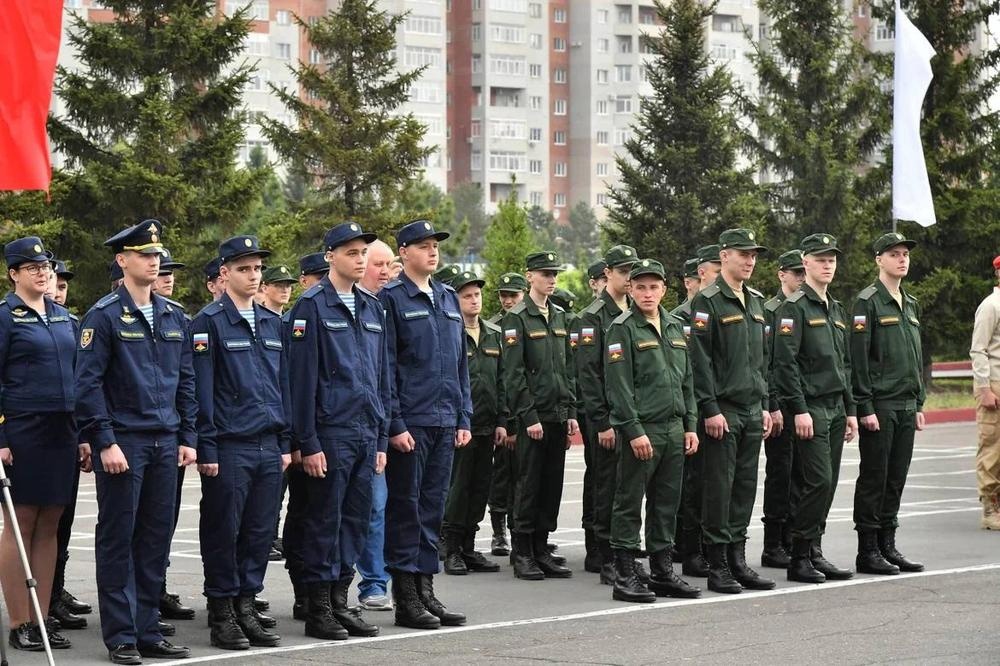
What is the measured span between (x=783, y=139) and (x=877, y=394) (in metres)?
30.2

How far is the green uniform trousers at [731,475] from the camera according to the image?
12.2 metres

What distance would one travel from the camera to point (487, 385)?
13.9 m

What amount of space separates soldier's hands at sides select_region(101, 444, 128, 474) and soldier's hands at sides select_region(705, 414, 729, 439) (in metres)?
4.38

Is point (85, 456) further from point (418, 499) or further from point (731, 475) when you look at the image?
point (731, 475)

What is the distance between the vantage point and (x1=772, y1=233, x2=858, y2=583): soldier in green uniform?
1262 centimetres

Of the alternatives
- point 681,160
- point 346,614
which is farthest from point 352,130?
point 346,614

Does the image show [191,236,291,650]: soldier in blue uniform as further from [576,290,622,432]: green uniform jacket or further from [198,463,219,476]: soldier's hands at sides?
[576,290,622,432]: green uniform jacket

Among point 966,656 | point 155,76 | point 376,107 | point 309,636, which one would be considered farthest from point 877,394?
point 376,107

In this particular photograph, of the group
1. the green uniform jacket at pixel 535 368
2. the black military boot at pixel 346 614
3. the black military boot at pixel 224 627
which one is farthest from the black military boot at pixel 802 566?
the black military boot at pixel 224 627

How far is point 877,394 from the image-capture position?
13219mm

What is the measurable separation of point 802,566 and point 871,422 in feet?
4.17

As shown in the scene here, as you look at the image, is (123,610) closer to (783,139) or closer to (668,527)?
(668,527)

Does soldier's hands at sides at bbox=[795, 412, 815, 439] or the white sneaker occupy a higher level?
soldier's hands at sides at bbox=[795, 412, 815, 439]

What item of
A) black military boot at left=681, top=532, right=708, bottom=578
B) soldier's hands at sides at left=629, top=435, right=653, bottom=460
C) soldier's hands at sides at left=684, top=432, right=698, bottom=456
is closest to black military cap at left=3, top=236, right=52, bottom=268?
soldier's hands at sides at left=629, top=435, right=653, bottom=460
